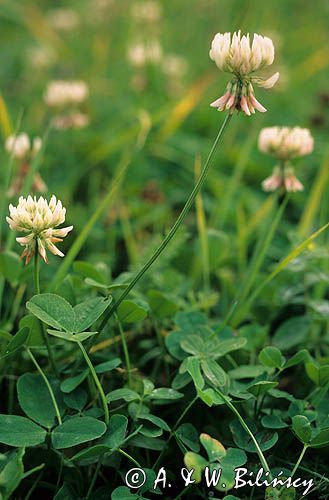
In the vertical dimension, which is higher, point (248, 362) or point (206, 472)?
point (248, 362)

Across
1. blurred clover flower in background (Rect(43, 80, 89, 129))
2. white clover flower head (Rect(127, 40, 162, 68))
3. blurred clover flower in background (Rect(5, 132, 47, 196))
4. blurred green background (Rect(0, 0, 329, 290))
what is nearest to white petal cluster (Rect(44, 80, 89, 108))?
blurred clover flower in background (Rect(43, 80, 89, 129))

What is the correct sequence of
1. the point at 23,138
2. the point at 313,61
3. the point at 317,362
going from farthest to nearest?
1. the point at 313,61
2. the point at 23,138
3. the point at 317,362

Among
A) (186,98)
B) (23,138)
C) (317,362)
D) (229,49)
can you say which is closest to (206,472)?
(317,362)

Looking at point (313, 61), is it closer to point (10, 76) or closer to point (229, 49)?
point (10, 76)

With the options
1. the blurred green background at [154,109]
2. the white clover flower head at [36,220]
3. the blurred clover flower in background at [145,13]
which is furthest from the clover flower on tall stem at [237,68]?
the blurred clover flower in background at [145,13]

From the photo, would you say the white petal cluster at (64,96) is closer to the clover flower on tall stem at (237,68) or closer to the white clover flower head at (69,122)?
the white clover flower head at (69,122)

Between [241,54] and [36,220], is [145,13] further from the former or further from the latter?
[36,220]

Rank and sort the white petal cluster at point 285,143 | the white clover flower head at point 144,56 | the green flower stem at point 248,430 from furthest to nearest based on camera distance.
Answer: the white clover flower head at point 144,56 → the white petal cluster at point 285,143 → the green flower stem at point 248,430
